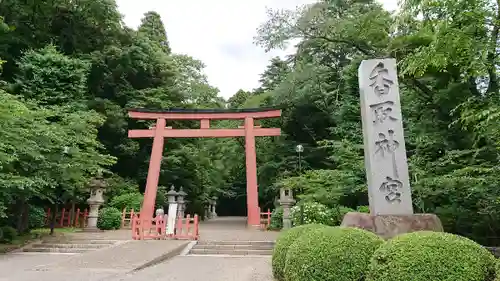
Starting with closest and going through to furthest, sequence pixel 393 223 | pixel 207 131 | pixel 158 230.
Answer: pixel 393 223
pixel 158 230
pixel 207 131

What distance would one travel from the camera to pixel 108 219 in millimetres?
15484

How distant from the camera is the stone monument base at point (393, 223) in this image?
561cm

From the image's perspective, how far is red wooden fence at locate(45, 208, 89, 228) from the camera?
16328mm

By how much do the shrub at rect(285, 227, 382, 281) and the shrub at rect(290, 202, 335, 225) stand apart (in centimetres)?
881

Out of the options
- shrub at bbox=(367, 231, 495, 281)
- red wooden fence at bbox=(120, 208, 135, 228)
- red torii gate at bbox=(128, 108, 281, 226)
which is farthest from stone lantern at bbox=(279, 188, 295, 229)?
shrub at bbox=(367, 231, 495, 281)

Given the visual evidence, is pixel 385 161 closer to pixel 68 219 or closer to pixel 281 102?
pixel 281 102

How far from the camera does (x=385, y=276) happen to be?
3430 mm

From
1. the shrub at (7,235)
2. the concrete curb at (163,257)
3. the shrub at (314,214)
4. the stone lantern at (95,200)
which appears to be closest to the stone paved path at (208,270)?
the concrete curb at (163,257)

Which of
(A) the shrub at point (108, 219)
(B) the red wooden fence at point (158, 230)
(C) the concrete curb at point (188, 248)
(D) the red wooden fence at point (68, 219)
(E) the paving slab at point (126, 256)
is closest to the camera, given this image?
(E) the paving slab at point (126, 256)

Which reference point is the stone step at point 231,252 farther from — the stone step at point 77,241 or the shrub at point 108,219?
the shrub at point 108,219

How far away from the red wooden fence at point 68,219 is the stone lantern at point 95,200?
166cm

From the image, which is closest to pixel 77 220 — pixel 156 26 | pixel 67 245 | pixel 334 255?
pixel 67 245

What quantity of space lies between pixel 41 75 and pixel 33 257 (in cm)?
1018

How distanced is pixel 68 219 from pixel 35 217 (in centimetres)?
223
